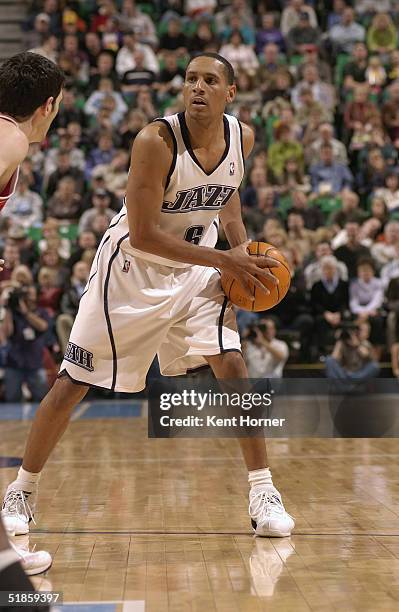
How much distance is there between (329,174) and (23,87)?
9359 mm

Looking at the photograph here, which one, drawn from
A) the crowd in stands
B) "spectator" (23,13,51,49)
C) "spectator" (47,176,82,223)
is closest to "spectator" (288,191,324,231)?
the crowd in stands

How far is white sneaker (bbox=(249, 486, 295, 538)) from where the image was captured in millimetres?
3867

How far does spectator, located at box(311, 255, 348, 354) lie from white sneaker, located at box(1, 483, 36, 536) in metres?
6.37

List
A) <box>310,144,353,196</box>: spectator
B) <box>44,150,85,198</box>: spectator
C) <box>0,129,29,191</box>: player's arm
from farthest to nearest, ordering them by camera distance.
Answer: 1. <box>310,144,353,196</box>: spectator
2. <box>44,150,85,198</box>: spectator
3. <box>0,129,29,191</box>: player's arm

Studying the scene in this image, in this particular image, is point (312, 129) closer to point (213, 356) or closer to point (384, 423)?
point (384, 423)

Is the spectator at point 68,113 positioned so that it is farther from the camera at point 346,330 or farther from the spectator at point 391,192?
the camera at point 346,330

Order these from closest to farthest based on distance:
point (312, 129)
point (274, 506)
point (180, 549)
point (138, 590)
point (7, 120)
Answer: point (7, 120) → point (138, 590) → point (180, 549) → point (274, 506) → point (312, 129)

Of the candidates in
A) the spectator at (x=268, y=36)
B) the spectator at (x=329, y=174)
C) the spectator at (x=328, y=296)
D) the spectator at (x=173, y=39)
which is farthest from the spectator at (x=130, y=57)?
the spectator at (x=328, y=296)

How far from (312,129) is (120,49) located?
335cm

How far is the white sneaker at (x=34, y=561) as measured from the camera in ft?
10.8

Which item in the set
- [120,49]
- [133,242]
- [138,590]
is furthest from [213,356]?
[120,49]

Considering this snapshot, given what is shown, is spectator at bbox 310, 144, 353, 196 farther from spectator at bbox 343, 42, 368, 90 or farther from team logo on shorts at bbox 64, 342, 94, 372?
team logo on shorts at bbox 64, 342, 94, 372

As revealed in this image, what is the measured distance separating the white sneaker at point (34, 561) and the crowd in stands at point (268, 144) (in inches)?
248

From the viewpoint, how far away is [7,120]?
285 cm
